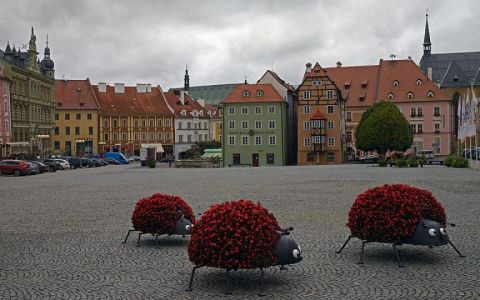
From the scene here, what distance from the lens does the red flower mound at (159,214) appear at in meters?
12.0

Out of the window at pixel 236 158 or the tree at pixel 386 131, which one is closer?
the tree at pixel 386 131

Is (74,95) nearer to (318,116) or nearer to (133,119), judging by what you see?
(133,119)

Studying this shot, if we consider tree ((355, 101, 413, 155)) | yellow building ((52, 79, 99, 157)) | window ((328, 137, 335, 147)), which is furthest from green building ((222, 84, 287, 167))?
yellow building ((52, 79, 99, 157))

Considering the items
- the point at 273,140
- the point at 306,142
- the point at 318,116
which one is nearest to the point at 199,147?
the point at 273,140

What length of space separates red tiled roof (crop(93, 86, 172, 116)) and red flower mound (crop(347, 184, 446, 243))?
87.4 meters

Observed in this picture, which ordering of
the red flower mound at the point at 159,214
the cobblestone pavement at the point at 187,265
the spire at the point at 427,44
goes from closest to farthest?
the cobblestone pavement at the point at 187,265
the red flower mound at the point at 159,214
the spire at the point at 427,44

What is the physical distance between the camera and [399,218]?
9977 millimetres

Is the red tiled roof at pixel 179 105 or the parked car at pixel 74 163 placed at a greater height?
the red tiled roof at pixel 179 105

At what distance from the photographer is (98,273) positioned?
9828 mm

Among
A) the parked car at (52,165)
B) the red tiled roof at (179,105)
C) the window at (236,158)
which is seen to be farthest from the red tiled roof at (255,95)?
the parked car at (52,165)

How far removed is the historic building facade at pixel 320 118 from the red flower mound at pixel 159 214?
63906 mm

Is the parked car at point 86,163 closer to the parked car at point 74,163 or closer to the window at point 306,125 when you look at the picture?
the parked car at point 74,163

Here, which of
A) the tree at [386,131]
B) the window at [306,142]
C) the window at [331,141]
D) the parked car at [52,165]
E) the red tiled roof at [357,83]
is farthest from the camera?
the red tiled roof at [357,83]

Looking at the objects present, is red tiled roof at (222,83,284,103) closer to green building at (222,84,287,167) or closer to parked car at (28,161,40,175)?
green building at (222,84,287,167)
